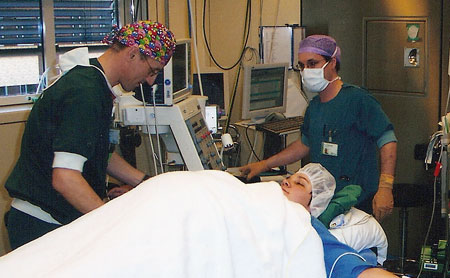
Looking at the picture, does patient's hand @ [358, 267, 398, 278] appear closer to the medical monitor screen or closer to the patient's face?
the patient's face

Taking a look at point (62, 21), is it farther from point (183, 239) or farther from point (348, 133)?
point (183, 239)

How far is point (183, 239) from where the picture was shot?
183cm

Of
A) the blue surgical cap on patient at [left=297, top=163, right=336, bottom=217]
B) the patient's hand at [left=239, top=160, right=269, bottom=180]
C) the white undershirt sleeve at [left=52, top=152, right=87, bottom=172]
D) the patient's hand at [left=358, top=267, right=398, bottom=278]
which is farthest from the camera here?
the patient's hand at [left=239, top=160, right=269, bottom=180]

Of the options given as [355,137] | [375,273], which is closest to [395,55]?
[355,137]

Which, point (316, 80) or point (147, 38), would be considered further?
point (316, 80)

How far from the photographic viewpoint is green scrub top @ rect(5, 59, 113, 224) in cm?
228

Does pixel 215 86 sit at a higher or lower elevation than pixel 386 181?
higher

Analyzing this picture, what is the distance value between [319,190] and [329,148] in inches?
23.3

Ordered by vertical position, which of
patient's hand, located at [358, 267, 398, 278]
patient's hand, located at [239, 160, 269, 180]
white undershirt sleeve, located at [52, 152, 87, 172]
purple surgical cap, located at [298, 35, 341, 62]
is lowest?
patient's hand, located at [358, 267, 398, 278]

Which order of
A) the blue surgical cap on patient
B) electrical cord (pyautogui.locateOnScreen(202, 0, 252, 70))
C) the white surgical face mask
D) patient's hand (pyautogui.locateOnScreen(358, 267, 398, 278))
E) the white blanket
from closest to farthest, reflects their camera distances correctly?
the white blanket → patient's hand (pyautogui.locateOnScreen(358, 267, 398, 278)) → the blue surgical cap on patient → the white surgical face mask → electrical cord (pyautogui.locateOnScreen(202, 0, 252, 70))

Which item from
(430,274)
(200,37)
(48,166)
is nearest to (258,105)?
(200,37)

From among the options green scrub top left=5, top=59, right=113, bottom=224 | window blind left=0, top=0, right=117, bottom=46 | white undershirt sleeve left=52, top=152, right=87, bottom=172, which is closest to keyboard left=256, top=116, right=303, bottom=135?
window blind left=0, top=0, right=117, bottom=46

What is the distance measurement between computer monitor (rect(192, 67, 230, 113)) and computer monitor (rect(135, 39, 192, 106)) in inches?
47.0

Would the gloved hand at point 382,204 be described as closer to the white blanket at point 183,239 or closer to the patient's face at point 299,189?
the patient's face at point 299,189
